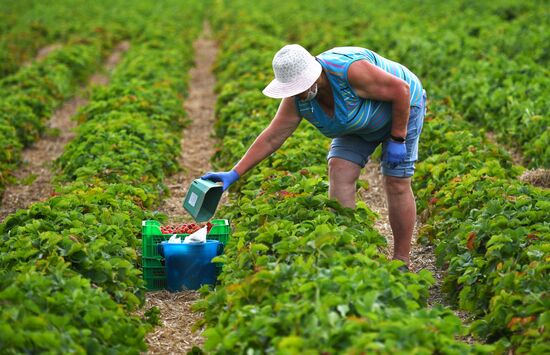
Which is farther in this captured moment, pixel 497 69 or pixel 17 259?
pixel 497 69

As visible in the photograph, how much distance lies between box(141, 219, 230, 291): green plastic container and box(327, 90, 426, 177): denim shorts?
2.93 feet

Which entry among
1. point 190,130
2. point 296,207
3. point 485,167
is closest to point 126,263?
point 296,207

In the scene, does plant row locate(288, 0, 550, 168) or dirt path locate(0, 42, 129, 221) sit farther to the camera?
plant row locate(288, 0, 550, 168)

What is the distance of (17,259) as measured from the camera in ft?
15.7

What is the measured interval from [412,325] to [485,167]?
3.33 metres

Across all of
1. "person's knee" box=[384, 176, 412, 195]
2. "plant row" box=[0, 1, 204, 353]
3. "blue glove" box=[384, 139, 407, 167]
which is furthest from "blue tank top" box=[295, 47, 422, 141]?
"plant row" box=[0, 1, 204, 353]

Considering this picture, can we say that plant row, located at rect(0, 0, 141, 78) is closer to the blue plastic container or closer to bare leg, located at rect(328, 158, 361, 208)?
the blue plastic container

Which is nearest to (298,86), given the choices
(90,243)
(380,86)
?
(380,86)

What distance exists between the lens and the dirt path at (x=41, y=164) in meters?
8.09

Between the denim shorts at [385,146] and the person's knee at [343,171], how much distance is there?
3 cm

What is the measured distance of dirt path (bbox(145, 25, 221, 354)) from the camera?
4.87 metres

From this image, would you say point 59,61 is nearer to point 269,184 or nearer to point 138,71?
point 138,71

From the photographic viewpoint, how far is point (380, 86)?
4.86 meters

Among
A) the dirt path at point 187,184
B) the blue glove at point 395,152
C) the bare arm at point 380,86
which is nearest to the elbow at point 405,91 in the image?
the bare arm at point 380,86
